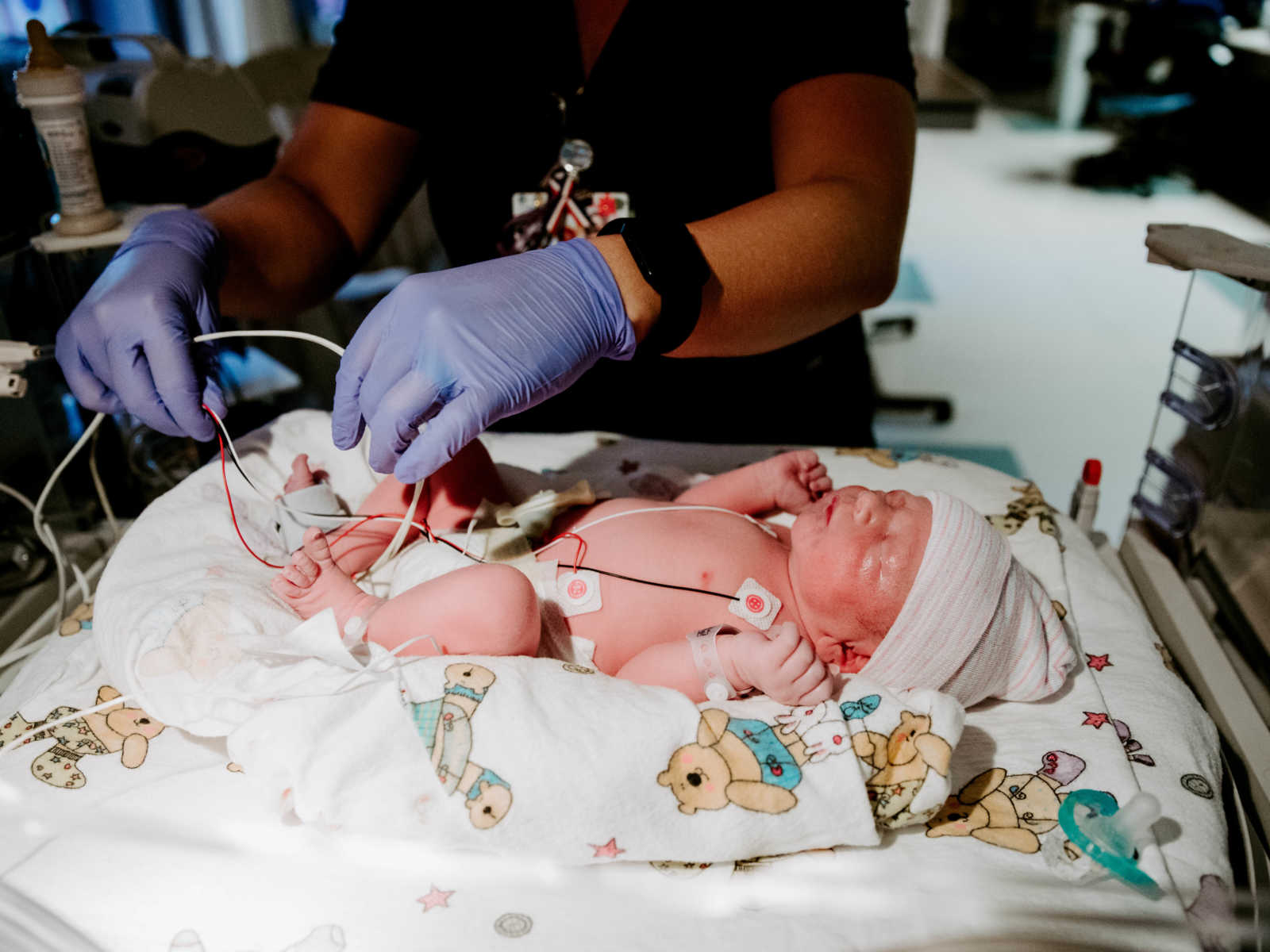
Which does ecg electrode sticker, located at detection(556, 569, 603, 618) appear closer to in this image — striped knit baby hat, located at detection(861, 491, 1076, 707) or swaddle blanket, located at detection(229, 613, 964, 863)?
swaddle blanket, located at detection(229, 613, 964, 863)

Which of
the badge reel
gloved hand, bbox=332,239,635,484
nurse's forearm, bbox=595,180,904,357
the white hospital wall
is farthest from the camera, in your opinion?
the white hospital wall

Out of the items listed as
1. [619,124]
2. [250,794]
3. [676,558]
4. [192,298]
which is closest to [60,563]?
[192,298]

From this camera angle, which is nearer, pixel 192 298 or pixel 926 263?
pixel 192 298

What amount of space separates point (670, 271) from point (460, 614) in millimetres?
425

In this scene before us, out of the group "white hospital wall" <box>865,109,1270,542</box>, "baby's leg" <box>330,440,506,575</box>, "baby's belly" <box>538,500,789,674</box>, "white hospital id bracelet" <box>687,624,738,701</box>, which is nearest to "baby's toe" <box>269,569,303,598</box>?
"baby's leg" <box>330,440,506,575</box>

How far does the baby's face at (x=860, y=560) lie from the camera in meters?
1.09

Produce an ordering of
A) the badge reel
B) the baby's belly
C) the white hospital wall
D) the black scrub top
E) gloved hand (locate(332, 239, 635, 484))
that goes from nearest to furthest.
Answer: gloved hand (locate(332, 239, 635, 484)) < the baby's belly < the black scrub top < the badge reel < the white hospital wall

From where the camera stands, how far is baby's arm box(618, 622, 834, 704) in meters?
0.97

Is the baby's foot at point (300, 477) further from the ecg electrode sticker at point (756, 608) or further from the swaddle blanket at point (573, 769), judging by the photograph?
the ecg electrode sticker at point (756, 608)

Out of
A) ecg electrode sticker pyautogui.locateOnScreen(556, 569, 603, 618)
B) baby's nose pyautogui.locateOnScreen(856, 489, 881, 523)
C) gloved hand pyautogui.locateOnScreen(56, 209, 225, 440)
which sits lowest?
ecg electrode sticker pyautogui.locateOnScreen(556, 569, 603, 618)

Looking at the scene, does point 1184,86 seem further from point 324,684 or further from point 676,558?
point 324,684

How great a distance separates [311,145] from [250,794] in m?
1.01

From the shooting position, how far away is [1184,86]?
4449 mm

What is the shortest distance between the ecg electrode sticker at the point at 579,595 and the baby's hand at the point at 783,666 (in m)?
0.21
